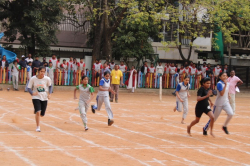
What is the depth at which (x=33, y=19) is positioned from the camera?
26531 millimetres

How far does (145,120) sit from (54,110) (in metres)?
3.77

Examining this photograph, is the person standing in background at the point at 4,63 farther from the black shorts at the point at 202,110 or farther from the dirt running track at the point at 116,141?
the black shorts at the point at 202,110

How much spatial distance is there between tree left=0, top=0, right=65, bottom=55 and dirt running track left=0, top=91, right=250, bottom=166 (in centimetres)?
1156

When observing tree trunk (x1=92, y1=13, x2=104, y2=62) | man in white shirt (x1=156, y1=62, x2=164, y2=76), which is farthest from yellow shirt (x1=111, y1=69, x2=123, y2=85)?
tree trunk (x1=92, y1=13, x2=104, y2=62)

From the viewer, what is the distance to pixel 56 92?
24.5m

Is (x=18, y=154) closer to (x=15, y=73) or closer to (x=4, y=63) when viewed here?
(x=15, y=73)

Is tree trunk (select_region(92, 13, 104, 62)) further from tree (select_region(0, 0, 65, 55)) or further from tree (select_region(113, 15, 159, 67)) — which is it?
tree (select_region(0, 0, 65, 55))

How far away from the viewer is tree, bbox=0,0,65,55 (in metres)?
26.4

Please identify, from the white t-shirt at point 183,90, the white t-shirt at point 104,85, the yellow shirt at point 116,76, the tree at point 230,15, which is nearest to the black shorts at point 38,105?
the white t-shirt at point 104,85

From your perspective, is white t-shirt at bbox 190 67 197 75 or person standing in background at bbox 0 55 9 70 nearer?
person standing in background at bbox 0 55 9 70

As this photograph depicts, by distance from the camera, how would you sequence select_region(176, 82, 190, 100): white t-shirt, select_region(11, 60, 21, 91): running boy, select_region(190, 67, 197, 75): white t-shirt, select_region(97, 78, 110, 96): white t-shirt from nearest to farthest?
select_region(97, 78, 110, 96): white t-shirt, select_region(176, 82, 190, 100): white t-shirt, select_region(11, 60, 21, 91): running boy, select_region(190, 67, 197, 75): white t-shirt

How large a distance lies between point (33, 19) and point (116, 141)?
1810 centimetres

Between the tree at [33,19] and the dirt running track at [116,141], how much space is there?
1156 cm

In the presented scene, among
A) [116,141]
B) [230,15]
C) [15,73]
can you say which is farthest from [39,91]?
[230,15]
